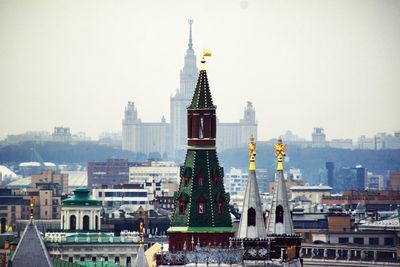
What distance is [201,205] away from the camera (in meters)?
75.0

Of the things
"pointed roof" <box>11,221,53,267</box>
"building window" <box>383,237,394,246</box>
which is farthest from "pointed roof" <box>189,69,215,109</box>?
"building window" <box>383,237,394,246</box>

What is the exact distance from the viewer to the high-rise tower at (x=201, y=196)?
244 feet

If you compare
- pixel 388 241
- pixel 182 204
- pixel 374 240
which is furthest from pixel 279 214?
pixel 374 240

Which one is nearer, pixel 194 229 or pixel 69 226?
pixel 194 229

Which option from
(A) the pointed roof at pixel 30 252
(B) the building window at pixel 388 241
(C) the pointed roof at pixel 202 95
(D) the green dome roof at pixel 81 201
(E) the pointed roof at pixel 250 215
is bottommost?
(A) the pointed roof at pixel 30 252

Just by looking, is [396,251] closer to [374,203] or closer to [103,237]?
[103,237]

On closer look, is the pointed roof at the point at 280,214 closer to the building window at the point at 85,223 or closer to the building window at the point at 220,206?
the building window at the point at 220,206

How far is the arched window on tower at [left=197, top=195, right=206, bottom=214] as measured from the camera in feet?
246

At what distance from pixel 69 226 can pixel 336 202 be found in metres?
57.0

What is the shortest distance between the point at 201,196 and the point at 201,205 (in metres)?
0.26

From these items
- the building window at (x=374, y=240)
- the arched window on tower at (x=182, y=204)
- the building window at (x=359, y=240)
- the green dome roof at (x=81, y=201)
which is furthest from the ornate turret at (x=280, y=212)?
the green dome roof at (x=81, y=201)

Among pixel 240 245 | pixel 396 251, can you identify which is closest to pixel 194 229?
pixel 240 245

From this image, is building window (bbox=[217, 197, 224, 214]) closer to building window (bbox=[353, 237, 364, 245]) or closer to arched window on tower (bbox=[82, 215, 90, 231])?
building window (bbox=[353, 237, 364, 245])

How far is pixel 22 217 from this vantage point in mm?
165000
